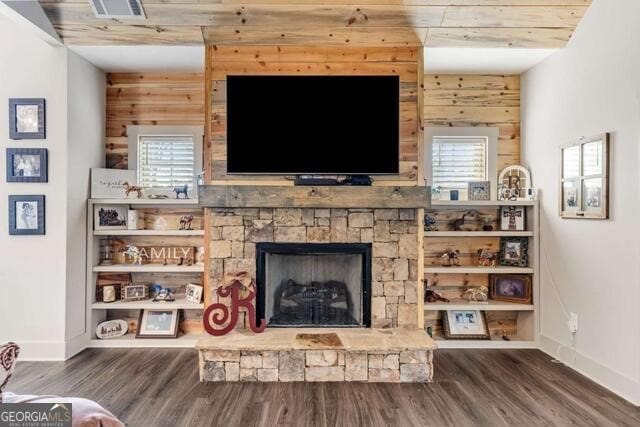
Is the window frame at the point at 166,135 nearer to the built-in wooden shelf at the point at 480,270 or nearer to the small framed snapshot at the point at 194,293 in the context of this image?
the small framed snapshot at the point at 194,293

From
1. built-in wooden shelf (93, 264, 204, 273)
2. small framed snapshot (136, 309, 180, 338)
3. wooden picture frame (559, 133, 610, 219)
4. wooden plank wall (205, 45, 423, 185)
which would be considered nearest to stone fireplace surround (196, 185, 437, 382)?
wooden plank wall (205, 45, 423, 185)

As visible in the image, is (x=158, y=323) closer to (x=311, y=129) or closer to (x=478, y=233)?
(x=311, y=129)

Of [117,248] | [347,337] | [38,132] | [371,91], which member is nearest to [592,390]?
[347,337]

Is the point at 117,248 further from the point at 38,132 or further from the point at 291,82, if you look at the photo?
the point at 291,82

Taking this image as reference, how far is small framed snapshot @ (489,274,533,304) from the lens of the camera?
12.9 ft

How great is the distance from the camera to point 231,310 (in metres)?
3.36

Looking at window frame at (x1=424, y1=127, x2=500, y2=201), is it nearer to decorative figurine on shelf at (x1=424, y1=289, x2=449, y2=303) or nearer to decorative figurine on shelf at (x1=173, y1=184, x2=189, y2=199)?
decorative figurine on shelf at (x1=424, y1=289, x2=449, y2=303)

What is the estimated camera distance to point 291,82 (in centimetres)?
343

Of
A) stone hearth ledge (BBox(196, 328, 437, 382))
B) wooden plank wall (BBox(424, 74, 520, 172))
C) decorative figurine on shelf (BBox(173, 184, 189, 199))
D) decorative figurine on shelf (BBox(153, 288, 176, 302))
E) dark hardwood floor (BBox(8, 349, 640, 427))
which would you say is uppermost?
wooden plank wall (BBox(424, 74, 520, 172))

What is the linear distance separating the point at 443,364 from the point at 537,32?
2.87m

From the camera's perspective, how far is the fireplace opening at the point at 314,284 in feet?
11.5

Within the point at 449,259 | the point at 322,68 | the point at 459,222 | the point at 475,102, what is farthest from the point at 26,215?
the point at 475,102

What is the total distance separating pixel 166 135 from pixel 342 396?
297cm

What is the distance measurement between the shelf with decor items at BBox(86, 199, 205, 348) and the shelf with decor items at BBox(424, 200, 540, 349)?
7.35 feet
